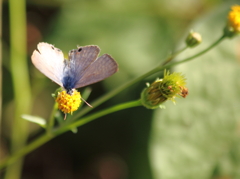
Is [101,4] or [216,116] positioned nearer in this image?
[216,116]

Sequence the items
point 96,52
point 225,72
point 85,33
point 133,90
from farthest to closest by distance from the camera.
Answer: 1. point 85,33
2. point 133,90
3. point 225,72
4. point 96,52

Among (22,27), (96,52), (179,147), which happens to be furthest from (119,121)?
(96,52)

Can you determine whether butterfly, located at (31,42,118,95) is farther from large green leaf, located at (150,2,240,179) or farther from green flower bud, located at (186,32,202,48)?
large green leaf, located at (150,2,240,179)

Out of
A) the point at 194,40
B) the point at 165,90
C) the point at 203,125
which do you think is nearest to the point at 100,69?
the point at 165,90

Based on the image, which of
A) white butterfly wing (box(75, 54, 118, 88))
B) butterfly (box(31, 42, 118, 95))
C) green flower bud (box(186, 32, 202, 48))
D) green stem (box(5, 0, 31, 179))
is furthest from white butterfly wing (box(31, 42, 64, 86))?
green stem (box(5, 0, 31, 179))

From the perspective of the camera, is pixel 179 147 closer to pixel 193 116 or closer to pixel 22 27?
pixel 193 116

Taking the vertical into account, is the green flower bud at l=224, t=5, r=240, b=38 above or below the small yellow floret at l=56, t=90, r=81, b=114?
above

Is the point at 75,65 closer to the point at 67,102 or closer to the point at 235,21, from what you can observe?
the point at 67,102
